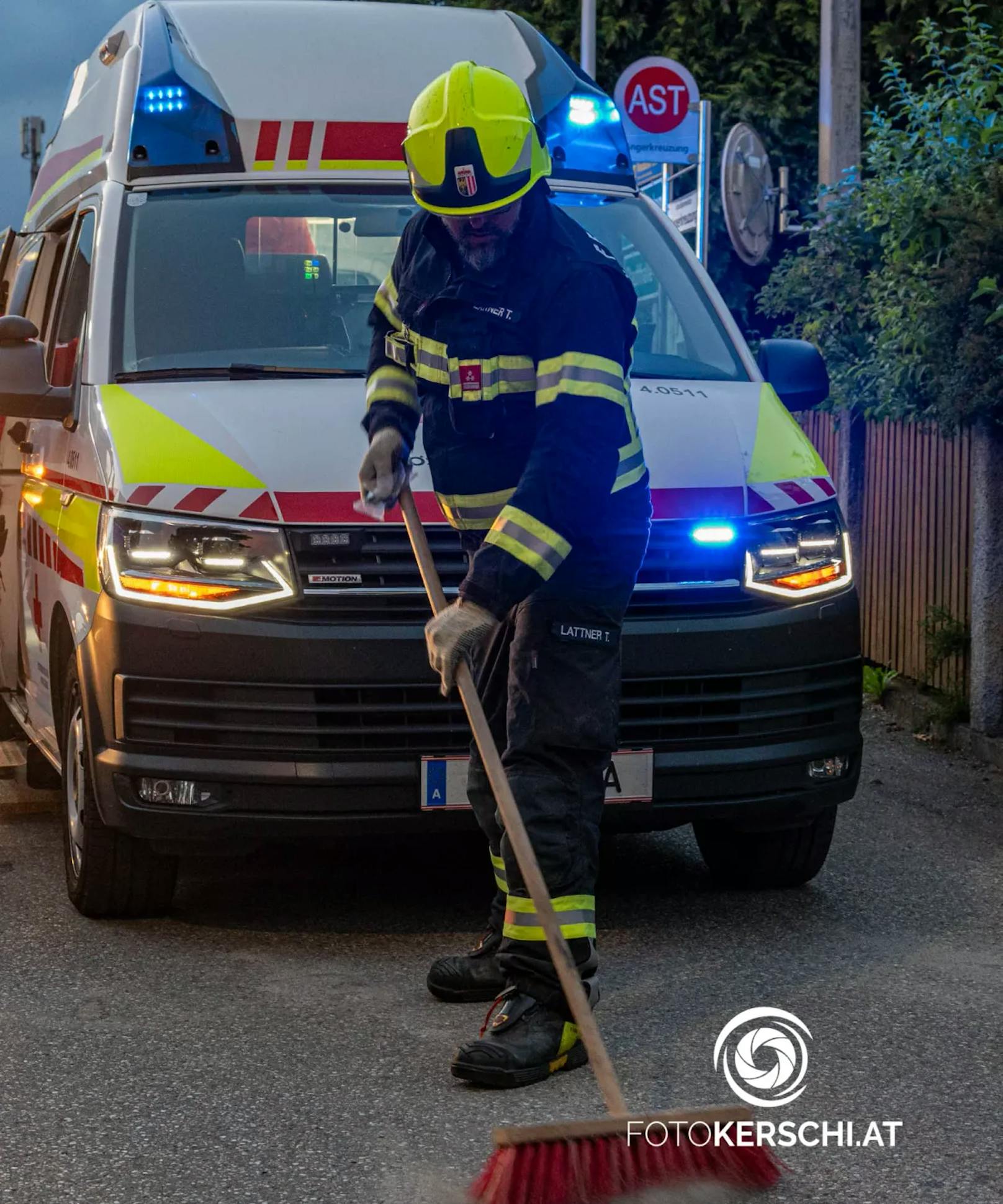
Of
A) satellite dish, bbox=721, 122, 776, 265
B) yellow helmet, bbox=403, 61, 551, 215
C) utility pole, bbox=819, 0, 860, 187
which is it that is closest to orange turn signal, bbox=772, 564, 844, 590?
yellow helmet, bbox=403, 61, 551, 215

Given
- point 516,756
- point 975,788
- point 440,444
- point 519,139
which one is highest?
point 519,139

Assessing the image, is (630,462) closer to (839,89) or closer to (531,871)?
(531,871)

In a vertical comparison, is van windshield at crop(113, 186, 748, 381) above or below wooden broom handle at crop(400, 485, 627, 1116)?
above

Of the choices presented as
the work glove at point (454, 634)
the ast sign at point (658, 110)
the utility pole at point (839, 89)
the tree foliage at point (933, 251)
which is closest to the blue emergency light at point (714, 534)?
the work glove at point (454, 634)

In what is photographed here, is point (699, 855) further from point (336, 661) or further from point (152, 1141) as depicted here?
point (152, 1141)

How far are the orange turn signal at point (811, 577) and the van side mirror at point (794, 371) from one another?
2.34ft

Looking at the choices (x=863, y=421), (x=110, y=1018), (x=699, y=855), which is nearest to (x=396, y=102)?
(x=699, y=855)

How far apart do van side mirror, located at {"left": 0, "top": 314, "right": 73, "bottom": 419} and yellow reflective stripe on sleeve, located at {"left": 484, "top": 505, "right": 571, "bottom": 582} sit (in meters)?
2.21

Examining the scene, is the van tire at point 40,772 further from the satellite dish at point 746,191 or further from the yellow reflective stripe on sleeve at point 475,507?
the satellite dish at point 746,191

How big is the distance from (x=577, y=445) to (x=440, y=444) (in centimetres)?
44

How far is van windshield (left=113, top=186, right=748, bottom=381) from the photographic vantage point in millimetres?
5750

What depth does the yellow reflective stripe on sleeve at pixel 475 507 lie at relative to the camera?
4.33 metres

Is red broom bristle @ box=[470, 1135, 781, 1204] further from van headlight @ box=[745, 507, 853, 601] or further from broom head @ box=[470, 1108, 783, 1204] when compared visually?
van headlight @ box=[745, 507, 853, 601]

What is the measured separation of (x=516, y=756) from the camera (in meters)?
4.36
